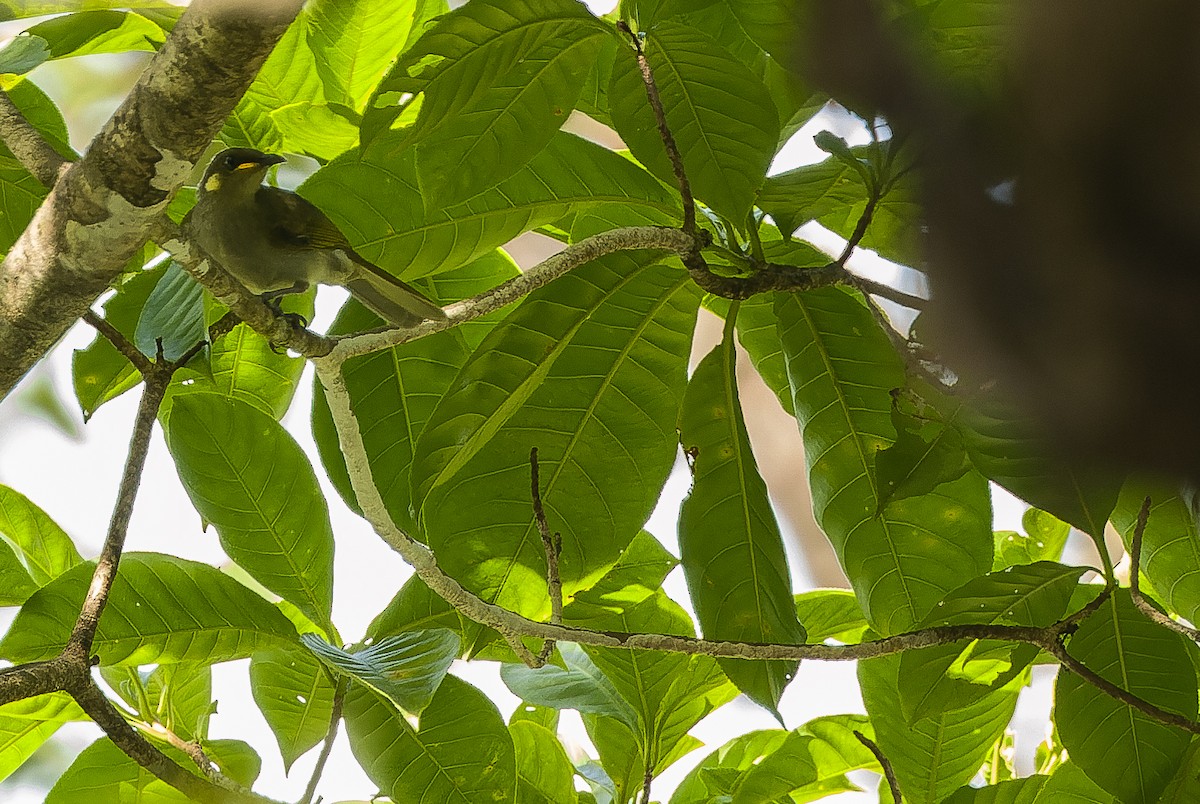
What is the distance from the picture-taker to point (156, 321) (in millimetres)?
1157

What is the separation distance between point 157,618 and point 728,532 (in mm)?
649

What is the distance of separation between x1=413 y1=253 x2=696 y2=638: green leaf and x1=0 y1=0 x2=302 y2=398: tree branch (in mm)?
448

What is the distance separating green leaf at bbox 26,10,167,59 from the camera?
4.39 ft

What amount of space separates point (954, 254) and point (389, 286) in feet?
3.40

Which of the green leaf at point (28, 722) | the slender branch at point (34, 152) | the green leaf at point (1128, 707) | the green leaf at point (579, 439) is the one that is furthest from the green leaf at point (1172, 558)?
the green leaf at point (28, 722)

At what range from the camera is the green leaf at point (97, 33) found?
4.39 ft

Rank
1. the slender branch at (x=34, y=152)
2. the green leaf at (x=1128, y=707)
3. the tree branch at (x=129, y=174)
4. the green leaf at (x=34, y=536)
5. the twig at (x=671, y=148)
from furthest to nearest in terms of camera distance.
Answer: the green leaf at (x=34, y=536)
the green leaf at (x=1128, y=707)
the twig at (x=671, y=148)
the slender branch at (x=34, y=152)
the tree branch at (x=129, y=174)

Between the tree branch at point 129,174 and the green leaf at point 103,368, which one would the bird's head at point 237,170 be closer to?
the green leaf at point 103,368

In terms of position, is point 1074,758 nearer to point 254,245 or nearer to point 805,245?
point 805,245

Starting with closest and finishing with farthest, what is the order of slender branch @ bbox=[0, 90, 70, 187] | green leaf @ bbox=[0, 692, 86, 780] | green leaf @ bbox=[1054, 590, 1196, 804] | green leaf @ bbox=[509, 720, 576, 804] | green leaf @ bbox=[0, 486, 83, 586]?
slender branch @ bbox=[0, 90, 70, 187] → green leaf @ bbox=[1054, 590, 1196, 804] → green leaf @ bbox=[0, 692, 86, 780] → green leaf @ bbox=[0, 486, 83, 586] → green leaf @ bbox=[509, 720, 576, 804]

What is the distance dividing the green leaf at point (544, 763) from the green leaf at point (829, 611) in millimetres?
402

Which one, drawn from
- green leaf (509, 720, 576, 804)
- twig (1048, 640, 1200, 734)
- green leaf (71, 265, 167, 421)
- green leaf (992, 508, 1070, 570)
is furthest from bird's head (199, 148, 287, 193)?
green leaf (992, 508, 1070, 570)

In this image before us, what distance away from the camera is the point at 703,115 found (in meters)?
1.10

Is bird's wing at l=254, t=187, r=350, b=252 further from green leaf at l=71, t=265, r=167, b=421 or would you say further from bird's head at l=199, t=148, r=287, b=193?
green leaf at l=71, t=265, r=167, b=421
